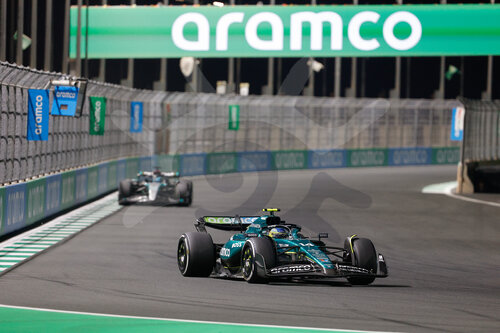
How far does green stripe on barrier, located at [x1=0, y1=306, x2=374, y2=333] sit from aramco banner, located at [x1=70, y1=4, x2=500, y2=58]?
105 ft

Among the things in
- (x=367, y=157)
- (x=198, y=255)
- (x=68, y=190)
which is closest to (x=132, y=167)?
(x=68, y=190)

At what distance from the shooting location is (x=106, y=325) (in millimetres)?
9250

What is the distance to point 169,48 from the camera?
41.5 m

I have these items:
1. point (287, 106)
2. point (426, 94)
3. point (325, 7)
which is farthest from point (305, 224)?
point (426, 94)

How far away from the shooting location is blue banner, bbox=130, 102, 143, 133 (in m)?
33.7

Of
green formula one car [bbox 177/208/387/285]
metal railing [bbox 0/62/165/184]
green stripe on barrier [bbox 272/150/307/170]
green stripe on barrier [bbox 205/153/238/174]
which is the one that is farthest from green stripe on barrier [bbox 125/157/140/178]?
green formula one car [bbox 177/208/387/285]

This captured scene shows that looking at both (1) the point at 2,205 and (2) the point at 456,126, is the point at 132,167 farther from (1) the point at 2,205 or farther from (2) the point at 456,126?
(1) the point at 2,205

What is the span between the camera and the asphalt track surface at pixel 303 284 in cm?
1004

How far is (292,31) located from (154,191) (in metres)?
18.1

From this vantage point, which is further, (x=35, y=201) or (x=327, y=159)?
(x=327, y=159)

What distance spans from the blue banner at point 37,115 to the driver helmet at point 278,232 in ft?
27.2

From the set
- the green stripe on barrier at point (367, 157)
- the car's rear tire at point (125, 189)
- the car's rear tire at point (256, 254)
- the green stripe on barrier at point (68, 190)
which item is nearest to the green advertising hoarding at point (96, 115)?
the car's rear tire at point (125, 189)

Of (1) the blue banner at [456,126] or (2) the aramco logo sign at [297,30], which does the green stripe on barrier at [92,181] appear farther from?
(1) the blue banner at [456,126]

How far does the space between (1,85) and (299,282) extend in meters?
7.84
